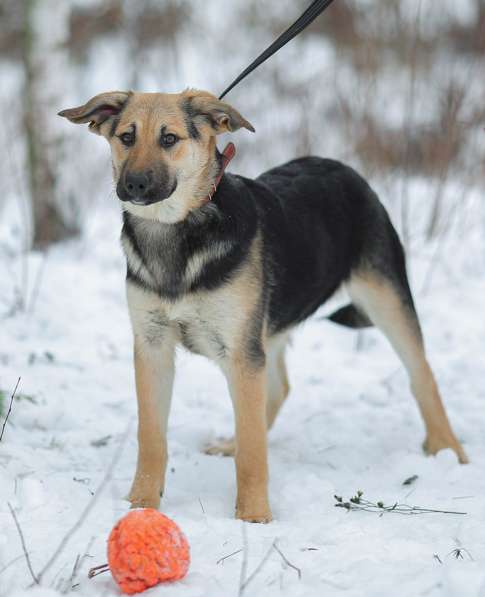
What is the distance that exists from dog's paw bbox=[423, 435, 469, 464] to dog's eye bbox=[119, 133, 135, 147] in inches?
88.2

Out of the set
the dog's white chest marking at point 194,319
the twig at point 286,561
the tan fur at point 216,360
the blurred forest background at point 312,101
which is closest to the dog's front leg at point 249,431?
the tan fur at point 216,360

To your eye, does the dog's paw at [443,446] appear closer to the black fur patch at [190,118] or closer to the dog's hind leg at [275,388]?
the dog's hind leg at [275,388]

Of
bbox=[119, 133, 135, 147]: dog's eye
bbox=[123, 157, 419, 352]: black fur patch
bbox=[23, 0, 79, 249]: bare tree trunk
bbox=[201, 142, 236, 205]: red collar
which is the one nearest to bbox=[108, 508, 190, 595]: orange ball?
bbox=[123, 157, 419, 352]: black fur patch

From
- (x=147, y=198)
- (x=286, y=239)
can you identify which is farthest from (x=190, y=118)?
(x=286, y=239)

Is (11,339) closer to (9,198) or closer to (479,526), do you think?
(479,526)

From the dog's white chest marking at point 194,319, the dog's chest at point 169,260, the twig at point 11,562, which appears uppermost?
the dog's chest at point 169,260

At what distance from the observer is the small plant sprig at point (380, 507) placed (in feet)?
10.1

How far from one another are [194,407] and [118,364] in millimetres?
790

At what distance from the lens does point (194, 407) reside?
195 inches

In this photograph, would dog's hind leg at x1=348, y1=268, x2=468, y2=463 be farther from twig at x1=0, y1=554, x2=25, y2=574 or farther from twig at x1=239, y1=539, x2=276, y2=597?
twig at x1=0, y1=554, x2=25, y2=574

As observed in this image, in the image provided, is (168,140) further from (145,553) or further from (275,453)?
(275,453)

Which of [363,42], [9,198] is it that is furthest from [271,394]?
[9,198]

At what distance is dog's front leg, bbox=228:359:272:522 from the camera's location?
3295 mm

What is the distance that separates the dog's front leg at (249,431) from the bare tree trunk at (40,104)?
4.90 metres
